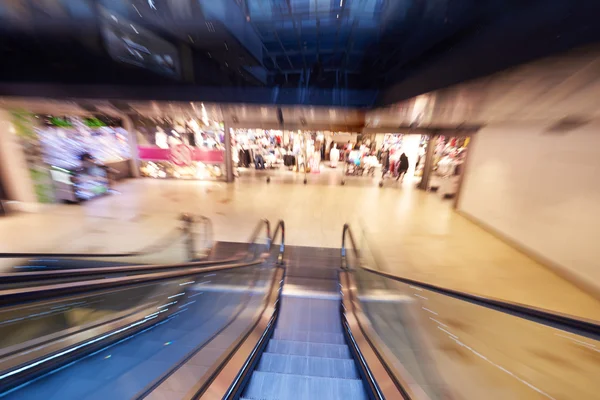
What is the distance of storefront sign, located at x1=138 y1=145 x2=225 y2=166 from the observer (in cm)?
923

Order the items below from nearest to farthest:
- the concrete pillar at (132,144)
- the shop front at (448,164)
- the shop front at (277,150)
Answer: the shop front at (448,164) < the concrete pillar at (132,144) < the shop front at (277,150)

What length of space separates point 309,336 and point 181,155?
876cm

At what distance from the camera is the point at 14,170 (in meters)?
6.20

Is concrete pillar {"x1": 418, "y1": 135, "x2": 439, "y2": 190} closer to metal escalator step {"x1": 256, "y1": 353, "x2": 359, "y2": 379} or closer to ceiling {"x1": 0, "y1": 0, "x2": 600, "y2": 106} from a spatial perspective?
ceiling {"x1": 0, "y1": 0, "x2": 600, "y2": 106}

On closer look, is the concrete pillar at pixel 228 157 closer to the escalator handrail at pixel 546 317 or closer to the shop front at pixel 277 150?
the shop front at pixel 277 150

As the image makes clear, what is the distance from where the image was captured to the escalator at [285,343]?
4.50 ft

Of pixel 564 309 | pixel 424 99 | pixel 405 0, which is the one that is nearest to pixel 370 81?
pixel 424 99

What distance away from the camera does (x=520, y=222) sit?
16.4ft

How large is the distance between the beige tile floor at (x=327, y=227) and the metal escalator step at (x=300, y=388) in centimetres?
297

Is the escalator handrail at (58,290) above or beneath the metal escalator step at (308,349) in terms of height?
above

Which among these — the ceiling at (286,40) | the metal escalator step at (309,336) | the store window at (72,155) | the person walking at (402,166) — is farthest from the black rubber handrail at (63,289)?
the person walking at (402,166)

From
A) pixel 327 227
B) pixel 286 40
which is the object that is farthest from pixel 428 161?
pixel 286 40

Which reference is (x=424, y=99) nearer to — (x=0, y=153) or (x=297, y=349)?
(x=297, y=349)

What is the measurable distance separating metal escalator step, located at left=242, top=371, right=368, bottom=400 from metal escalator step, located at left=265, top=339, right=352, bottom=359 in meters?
0.53
